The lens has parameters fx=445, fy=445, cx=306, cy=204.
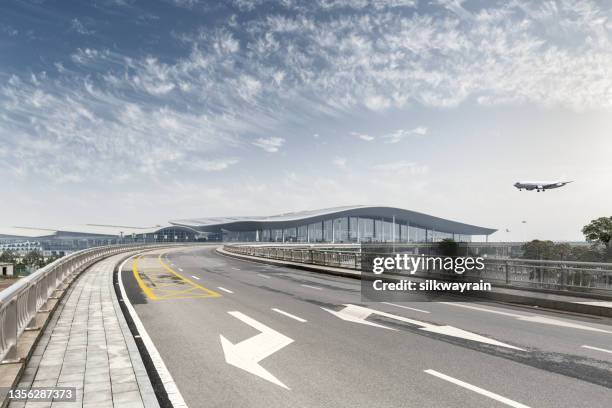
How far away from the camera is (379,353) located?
783 centimetres

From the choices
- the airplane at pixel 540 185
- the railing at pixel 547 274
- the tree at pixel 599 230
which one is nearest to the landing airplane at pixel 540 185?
the airplane at pixel 540 185

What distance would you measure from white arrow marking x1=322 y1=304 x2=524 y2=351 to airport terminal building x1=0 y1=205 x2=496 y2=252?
402 ft

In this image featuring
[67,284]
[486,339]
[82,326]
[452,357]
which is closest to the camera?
[452,357]

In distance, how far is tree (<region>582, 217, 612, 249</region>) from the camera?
6188 cm

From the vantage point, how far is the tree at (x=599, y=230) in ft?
203

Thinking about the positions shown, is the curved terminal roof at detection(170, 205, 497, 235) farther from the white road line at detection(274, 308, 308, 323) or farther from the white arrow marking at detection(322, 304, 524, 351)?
the white arrow marking at detection(322, 304, 524, 351)

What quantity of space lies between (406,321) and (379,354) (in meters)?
3.52

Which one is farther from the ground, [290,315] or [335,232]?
[335,232]

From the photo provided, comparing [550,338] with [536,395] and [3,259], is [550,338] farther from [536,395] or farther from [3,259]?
[3,259]

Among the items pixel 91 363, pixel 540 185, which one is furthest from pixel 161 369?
pixel 540 185

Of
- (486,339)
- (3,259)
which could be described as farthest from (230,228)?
(486,339)

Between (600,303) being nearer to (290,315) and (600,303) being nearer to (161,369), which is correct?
(290,315)

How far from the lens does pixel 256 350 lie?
809 centimetres

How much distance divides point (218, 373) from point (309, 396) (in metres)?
1.72
